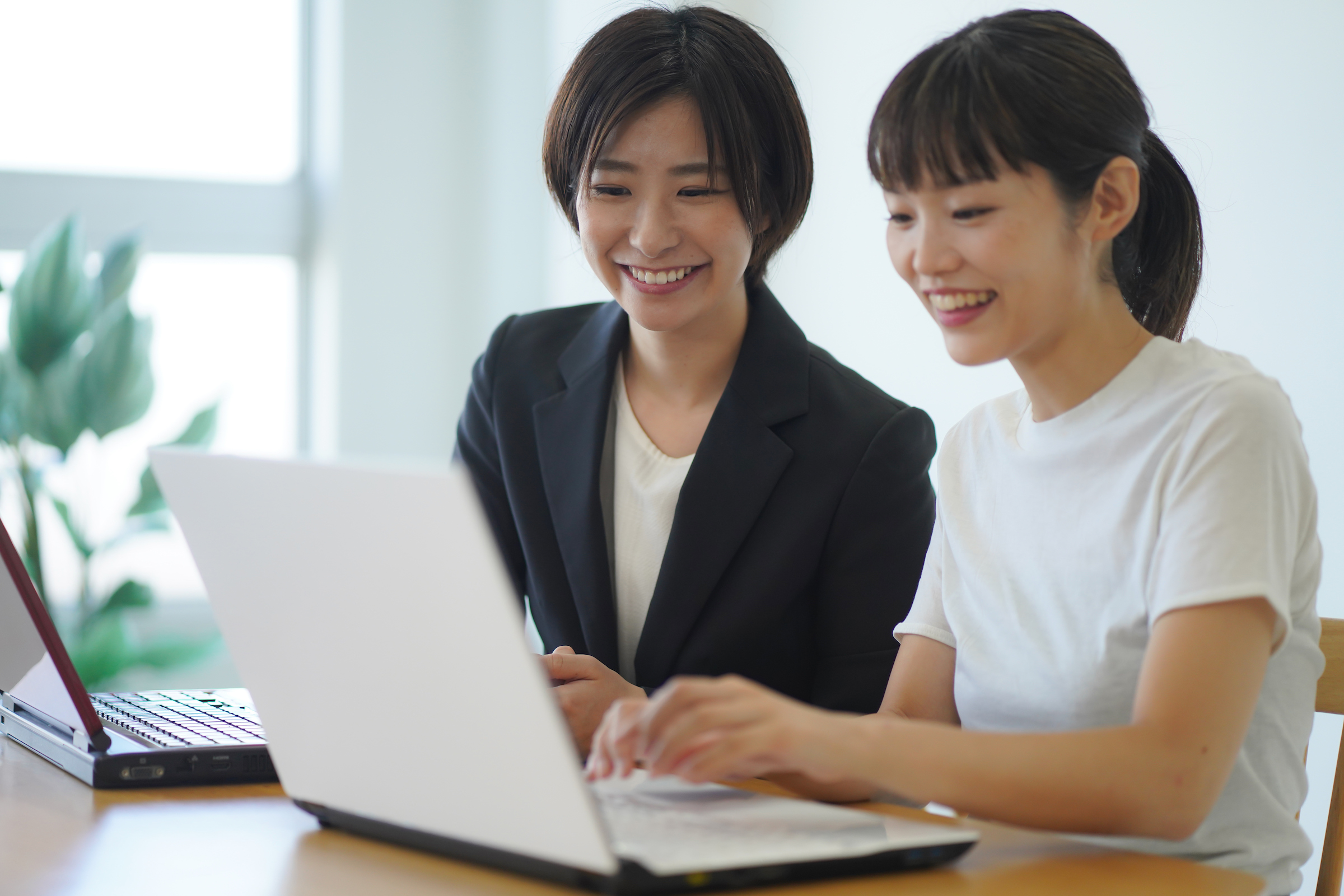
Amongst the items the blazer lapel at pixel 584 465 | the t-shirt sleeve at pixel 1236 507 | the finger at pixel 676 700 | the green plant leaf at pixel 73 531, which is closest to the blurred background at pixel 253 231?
the green plant leaf at pixel 73 531

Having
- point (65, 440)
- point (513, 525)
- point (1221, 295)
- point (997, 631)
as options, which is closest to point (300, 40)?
point (65, 440)

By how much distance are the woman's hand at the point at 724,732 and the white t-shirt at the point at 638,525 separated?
68 centimetres

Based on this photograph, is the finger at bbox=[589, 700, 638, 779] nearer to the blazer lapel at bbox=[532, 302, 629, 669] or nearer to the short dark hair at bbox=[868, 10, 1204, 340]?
the short dark hair at bbox=[868, 10, 1204, 340]

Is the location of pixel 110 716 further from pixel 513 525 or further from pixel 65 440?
pixel 65 440

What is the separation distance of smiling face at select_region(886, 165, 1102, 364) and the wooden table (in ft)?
1.24

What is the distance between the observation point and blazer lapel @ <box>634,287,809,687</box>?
1390 millimetres

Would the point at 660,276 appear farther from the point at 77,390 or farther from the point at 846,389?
the point at 77,390

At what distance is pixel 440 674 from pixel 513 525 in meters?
0.94

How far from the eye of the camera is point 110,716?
1.15 metres

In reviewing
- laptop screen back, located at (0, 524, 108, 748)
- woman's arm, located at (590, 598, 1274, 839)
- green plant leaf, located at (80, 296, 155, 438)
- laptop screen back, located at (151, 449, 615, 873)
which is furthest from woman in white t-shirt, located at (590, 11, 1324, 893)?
green plant leaf, located at (80, 296, 155, 438)

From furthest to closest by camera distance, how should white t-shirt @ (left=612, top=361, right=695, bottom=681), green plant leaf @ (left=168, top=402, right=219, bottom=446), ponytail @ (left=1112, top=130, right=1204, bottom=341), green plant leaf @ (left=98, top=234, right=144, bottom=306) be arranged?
green plant leaf @ (left=168, top=402, right=219, bottom=446) → green plant leaf @ (left=98, top=234, right=144, bottom=306) → white t-shirt @ (left=612, top=361, right=695, bottom=681) → ponytail @ (left=1112, top=130, right=1204, bottom=341)

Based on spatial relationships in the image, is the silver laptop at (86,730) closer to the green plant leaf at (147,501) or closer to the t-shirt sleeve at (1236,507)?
the t-shirt sleeve at (1236,507)

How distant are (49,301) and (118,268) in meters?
0.19

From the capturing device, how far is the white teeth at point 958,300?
1.02 m
